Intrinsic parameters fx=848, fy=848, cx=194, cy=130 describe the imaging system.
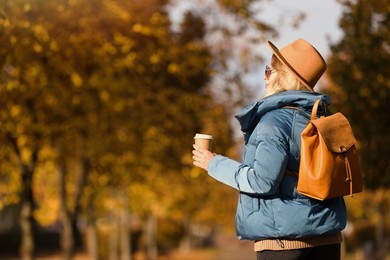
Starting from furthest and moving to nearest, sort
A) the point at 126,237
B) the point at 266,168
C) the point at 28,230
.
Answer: the point at 126,237 < the point at 28,230 < the point at 266,168

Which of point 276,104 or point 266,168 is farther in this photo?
point 276,104

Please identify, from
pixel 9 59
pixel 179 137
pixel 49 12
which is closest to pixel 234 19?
pixel 179 137

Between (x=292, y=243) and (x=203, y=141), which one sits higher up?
(x=203, y=141)

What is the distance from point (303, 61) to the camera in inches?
164

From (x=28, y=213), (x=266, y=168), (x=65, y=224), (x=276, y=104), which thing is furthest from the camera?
(x=65, y=224)

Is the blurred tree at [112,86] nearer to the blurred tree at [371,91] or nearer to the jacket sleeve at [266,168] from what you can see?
the blurred tree at [371,91]

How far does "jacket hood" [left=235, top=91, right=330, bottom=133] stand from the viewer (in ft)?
13.3

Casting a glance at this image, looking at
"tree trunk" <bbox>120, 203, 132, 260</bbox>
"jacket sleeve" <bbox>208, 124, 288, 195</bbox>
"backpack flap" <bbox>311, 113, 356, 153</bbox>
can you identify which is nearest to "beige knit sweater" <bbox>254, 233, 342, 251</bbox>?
"jacket sleeve" <bbox>208, 124, 288, 195</bbox>

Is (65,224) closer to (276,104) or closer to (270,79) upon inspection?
(270,79)

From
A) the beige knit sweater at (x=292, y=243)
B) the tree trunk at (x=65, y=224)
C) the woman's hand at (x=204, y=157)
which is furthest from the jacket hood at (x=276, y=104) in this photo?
the tree trunk at (x=65, y=224)

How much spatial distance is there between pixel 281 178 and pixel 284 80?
0.53 meters

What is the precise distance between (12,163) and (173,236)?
30260 millimetres

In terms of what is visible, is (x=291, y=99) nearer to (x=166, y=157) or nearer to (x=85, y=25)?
(x=85, y=25)

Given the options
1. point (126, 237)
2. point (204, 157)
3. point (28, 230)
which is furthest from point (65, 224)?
point (204, 157)
